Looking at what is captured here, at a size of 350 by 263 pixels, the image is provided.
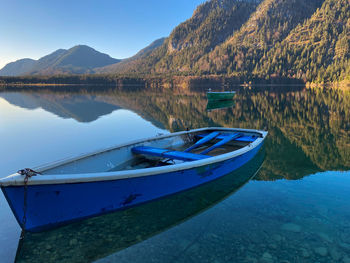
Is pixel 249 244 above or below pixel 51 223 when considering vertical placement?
below

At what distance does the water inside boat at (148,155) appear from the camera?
731cm

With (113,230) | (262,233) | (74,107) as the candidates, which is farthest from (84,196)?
(74,107)

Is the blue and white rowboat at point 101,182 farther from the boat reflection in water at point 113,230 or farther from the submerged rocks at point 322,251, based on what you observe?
the submerged rocks at point 322,251

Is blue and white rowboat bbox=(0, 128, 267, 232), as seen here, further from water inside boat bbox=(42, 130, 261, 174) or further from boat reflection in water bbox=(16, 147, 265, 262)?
boat reflection in water bbox=(16, 147, 265, 262)

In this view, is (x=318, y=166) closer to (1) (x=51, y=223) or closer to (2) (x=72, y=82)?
(1) (x=51, y=223)

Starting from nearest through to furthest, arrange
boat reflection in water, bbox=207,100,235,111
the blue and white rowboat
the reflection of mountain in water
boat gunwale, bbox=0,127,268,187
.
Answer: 1. boat gunwale, bbox=0,127,268,187
2. the blue and white rowboat
3. the reflection of mountain in water
4. boat reflection in water, bbox=207,100,235,111

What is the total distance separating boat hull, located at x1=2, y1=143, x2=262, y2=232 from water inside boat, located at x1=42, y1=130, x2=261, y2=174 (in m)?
1.07

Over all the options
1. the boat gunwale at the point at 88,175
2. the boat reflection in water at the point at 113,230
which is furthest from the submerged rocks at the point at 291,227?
the boat gunwale at the point at 88,175

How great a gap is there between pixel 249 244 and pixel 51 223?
5.00 metres

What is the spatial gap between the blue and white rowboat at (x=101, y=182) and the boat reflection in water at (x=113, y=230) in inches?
14.2

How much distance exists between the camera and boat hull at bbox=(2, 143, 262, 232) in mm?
5266

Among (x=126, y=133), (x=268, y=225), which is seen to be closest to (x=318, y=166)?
(x=268, y=225)

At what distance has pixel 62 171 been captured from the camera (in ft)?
21.9

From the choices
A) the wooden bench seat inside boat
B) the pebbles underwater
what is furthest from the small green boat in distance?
the pebbles underwater
